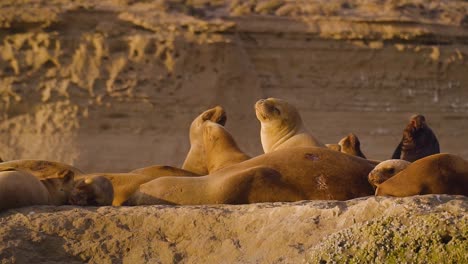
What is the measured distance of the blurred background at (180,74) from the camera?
22.0m

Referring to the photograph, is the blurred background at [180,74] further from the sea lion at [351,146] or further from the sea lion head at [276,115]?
the sea lion head at [276,115]

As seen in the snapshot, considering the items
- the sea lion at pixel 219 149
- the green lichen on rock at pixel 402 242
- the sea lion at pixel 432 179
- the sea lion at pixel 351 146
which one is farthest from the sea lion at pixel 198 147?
the green lichen on rock at pixel 402 242

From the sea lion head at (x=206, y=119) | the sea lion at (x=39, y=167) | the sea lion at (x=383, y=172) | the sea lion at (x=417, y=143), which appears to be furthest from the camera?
the sea lion at (x=417, y=143)

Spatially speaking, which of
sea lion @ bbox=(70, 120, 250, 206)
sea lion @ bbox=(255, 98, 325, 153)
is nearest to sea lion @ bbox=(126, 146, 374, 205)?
sea lion @ bbox=(70, 120, 250, 206)

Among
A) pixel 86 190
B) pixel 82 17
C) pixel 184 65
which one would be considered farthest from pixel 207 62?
pixel 86 190

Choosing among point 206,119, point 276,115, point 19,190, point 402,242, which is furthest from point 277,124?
point 402,242

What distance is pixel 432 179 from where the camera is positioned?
689 centimetres

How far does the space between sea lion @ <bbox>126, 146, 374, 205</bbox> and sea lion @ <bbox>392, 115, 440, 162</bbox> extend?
409 centimetres

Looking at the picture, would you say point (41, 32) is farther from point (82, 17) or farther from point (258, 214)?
point (258, 214)

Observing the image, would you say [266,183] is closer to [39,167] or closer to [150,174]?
[150,174]

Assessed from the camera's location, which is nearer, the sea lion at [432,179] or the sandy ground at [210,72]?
the sea lion at [432,179]

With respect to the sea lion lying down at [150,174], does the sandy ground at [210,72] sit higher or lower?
lower

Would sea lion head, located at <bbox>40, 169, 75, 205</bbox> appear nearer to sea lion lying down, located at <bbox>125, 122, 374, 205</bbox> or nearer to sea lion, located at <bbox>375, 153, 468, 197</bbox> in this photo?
sea lion lying down, located at <bbox>125, 122, 374, 205</bbox>

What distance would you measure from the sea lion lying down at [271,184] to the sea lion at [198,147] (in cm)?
182
